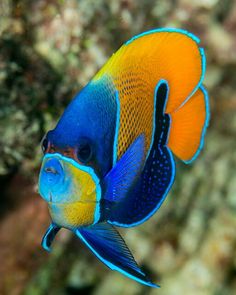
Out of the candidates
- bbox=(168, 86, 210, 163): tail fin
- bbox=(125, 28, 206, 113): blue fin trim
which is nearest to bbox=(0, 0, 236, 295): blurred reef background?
bbox=(168, 86, 210, 163): tail fin

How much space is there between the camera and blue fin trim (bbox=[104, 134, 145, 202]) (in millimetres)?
914

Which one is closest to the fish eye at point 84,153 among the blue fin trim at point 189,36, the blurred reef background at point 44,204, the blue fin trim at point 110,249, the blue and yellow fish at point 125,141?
the blue and yellow fish at point 125,141

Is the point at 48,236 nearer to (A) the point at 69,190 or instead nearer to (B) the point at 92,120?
(A) the point at 69,190

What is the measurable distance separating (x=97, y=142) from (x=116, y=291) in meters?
1.49

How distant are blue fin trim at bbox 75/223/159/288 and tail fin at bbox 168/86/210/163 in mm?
325

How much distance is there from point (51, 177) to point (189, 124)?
0.47m

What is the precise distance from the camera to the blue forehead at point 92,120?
869 millimetres

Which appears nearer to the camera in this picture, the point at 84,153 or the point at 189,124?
the point at 84,153

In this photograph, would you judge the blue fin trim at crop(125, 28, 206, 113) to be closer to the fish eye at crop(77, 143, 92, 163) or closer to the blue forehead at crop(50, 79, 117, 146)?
the blue forehead at crop(50, 79, 117, 146)

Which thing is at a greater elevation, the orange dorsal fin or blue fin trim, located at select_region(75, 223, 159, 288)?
the orange dorsal fin

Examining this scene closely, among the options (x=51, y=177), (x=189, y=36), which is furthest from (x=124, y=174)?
(x=189, y=36)

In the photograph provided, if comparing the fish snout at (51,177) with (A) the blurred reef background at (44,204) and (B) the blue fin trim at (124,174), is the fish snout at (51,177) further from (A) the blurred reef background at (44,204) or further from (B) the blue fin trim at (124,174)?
(A) the blurred reef background at (44,204)

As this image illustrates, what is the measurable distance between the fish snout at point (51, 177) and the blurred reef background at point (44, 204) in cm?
134

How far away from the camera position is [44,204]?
2.30 metres
